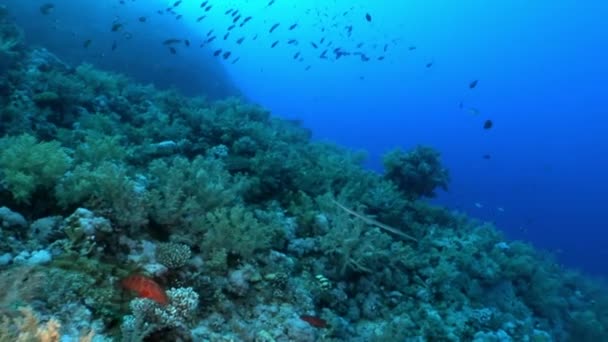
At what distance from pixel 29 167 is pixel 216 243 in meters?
2.44

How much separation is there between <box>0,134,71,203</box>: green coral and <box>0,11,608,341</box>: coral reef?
0.02 meters

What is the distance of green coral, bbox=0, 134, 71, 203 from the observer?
475 centimetres

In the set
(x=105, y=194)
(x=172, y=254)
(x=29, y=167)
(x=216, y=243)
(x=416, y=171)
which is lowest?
(x=29, y=167)

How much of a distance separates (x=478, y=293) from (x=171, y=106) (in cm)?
970

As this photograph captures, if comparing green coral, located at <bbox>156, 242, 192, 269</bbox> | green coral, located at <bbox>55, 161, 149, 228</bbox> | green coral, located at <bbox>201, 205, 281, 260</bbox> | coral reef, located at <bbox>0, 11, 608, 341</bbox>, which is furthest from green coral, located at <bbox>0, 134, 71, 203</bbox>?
green coral, located at <bbox>201, 205, 281, 260</bbox>

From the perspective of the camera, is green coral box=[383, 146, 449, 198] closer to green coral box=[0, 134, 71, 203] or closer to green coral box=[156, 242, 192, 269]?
green coral box=[156, 242, 192, 269]

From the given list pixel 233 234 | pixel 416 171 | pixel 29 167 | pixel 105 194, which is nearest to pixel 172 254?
pixel 233 234

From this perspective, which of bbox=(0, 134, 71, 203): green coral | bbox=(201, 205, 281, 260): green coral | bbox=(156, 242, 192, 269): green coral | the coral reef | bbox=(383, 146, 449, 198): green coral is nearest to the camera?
the coral reef

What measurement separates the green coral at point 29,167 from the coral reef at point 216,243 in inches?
0.8

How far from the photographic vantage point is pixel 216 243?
5445mm

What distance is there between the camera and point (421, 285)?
776cm

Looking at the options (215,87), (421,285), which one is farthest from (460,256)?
(215,87)

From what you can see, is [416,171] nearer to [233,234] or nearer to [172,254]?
[233,234]

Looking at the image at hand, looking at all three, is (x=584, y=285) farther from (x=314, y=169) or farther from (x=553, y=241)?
(x=553, y=241)
